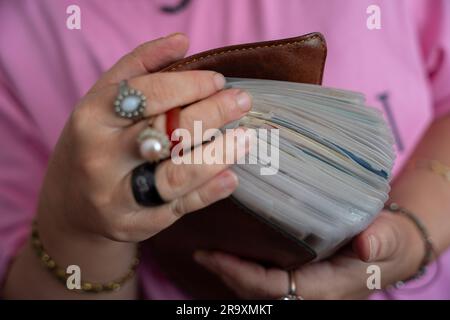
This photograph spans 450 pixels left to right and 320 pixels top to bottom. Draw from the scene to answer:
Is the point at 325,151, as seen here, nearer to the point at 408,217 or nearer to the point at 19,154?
the point at 408,217

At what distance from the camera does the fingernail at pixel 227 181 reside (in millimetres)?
382

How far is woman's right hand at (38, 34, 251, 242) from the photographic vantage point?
0.36 meters

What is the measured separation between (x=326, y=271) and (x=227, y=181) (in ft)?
0.87

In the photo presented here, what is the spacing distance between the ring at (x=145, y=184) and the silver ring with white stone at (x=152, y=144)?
2cm

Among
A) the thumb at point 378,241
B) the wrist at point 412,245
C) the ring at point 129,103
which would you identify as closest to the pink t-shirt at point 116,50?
the wrist at point 412,245

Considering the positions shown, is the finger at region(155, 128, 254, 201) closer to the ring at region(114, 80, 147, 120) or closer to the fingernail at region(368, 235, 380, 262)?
the ring at region(114, 80, 147, 120)

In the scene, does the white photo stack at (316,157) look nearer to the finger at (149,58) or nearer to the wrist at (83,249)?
the finger at (149,58)

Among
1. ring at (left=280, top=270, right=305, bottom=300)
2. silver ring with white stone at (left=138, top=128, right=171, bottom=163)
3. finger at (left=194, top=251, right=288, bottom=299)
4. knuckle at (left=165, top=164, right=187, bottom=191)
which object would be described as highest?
silver ring with white stone at (left=138, top=128, right=171, bottom=163)

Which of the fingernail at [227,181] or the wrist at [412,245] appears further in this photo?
the wrist at [412,245]

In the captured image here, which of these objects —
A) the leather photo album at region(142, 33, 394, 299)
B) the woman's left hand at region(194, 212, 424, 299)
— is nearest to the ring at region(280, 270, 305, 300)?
the woman's left hand at region(194, 212, 424, 299)

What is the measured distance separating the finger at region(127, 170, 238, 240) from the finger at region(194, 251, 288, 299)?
0.55 feet

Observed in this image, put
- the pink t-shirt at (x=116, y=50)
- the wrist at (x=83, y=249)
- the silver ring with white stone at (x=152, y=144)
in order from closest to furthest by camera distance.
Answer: the silver ring with white stone at (x=152, y=144) < the wrist at (x=83, y=249) < the pink t-shirt at (x=116, y=50)

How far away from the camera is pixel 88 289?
0.54m

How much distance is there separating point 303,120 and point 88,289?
30 cm
